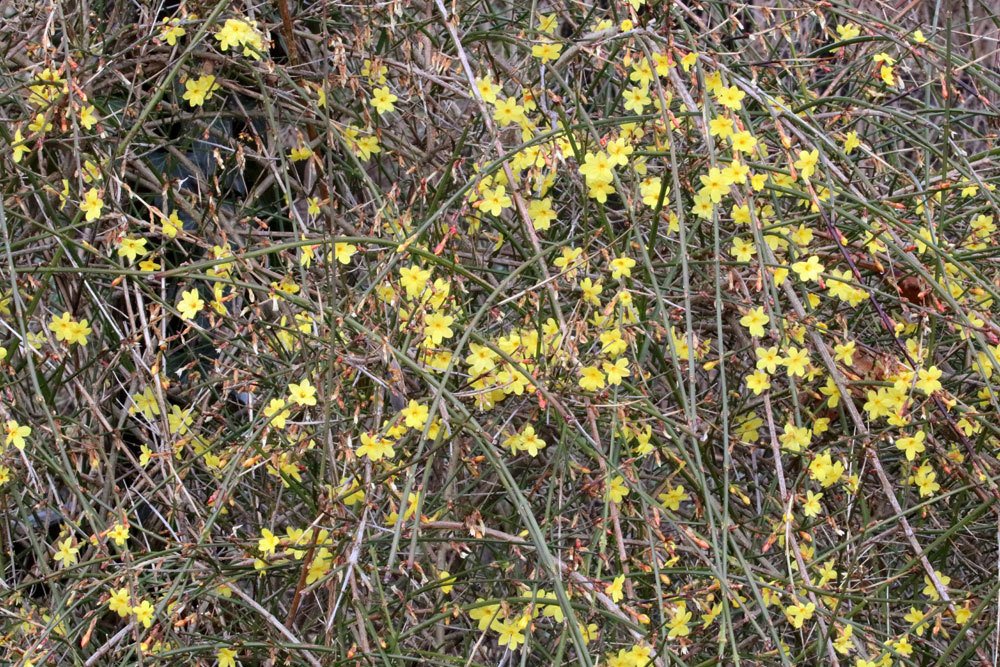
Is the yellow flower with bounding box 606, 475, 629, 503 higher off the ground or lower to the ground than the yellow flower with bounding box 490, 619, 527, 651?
higher

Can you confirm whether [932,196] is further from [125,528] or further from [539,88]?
[125,528]

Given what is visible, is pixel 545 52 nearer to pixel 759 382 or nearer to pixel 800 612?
pixel 759 382

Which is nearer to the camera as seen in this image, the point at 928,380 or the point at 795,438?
the point at 928,380

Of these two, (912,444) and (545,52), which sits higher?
(545,52)

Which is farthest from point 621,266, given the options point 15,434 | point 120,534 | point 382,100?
point 15,434

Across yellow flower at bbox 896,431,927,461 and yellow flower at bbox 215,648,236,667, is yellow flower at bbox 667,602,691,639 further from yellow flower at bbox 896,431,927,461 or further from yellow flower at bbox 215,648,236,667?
yellow flower at bbox 215,648,236,667

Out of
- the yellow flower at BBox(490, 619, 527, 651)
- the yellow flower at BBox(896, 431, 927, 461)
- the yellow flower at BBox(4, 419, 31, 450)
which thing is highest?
the yellow flower at BBox(4, 419, 31, 450)

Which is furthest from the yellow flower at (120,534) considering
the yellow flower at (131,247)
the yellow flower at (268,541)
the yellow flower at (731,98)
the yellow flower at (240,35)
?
the yellow flower at (731,98)

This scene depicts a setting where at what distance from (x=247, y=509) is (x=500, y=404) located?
57cm

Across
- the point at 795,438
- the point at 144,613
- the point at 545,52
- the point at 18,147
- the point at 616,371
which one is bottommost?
the point at 795,438

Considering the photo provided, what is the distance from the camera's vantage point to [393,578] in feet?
7.95

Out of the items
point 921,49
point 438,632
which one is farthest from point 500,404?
point 921,49

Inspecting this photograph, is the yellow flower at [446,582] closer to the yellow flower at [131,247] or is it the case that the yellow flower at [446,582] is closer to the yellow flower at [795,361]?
the yellow flower at [795,361]

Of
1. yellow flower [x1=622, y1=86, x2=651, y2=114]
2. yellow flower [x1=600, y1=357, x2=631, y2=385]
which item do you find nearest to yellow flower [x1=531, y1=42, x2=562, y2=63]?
yellow flower [x1=622, y1=86, x2=651, y2=114]
